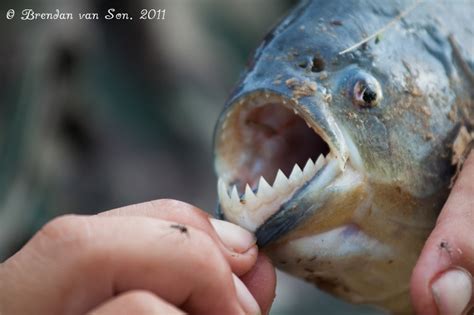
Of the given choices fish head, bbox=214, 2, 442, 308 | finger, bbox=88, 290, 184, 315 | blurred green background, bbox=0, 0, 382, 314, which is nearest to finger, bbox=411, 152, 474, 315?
fish head, bbox=214, 2, 442, 308

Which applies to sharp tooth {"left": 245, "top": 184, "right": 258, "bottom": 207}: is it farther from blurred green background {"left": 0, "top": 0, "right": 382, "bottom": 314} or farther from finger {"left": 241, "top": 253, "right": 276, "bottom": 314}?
blurred green background {"left": 0, "top": 0, "right": 382, "bottom": 314}

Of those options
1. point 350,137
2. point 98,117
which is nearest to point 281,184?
point 350,137

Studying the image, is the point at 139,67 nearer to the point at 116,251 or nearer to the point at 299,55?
the point at 299,55

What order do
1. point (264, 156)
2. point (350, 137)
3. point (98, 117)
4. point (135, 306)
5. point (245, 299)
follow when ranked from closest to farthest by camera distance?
1. point (135, 306)
2. point (245, 299)
3. point (350, 137)
4. point (264, 156)
5. point (98, 117)

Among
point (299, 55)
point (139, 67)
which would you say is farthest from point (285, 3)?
point (299, 55)

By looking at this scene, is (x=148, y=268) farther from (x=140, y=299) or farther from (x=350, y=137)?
(x=350, y=137)

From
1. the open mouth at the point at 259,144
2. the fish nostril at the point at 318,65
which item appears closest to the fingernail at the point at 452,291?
the open mouth at the point at 259,144
